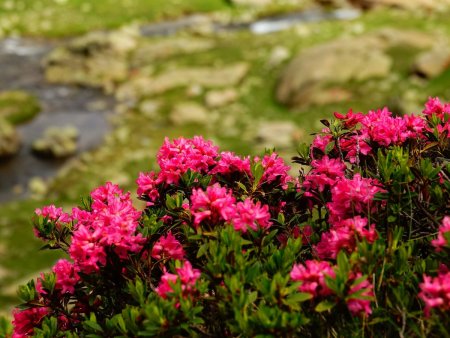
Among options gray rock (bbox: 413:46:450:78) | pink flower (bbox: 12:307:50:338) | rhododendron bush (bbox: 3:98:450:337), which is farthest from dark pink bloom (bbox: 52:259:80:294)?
gray rock (bbox: 413:46:450:78)

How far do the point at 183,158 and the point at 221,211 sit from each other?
3.09 feet

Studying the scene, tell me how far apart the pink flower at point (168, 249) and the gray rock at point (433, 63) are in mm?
21262

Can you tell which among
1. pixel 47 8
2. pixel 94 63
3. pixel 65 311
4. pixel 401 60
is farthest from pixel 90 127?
pixel 47 8

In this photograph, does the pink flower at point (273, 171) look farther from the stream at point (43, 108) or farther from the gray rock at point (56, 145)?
the gray rock at point (56, 145)

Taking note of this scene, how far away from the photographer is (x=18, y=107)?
2962 centimetres

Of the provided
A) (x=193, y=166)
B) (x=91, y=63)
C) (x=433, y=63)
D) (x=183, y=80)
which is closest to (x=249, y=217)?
(x=193, y=166)

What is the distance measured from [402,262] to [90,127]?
25301mm

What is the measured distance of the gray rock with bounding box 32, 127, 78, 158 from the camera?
2398 cm

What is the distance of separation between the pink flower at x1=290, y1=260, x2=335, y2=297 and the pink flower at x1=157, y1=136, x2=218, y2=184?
4.67 ft

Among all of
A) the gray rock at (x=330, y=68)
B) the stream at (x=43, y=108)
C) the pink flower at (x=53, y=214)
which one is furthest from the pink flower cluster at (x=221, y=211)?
the gray rock at (x=330, y=68)

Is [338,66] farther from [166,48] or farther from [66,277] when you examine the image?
[66,277]

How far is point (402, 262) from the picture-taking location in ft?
10.7

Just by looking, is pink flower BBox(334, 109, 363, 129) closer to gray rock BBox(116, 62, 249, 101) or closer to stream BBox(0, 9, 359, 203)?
stream BBox(0, 9, 359, 203)

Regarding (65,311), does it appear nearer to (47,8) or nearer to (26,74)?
(26,74)
